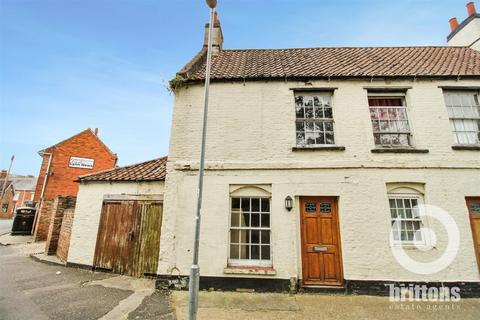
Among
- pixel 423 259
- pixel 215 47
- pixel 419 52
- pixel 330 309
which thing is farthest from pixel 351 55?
pixel 330 309

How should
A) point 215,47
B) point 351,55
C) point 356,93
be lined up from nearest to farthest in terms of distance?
point 356,93, point 351,55, point 215,47

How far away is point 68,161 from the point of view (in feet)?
75.2

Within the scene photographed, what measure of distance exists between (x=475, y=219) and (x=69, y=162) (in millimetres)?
27900

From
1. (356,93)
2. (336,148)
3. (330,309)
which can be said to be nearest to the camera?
(330,309)

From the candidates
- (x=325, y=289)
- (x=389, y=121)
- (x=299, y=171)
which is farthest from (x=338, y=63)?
(x=325, y=289)

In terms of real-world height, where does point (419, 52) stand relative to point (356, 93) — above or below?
above

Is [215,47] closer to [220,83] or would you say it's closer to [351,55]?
[220,83]

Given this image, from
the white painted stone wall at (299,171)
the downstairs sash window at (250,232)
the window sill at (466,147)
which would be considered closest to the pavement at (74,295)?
the white painted stone wall at (299,171)

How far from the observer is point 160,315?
5.16 metres

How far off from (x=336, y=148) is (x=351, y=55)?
5.17m

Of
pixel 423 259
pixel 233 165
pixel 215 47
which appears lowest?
pixel 423 259

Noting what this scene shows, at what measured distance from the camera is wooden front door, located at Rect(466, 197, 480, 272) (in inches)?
266

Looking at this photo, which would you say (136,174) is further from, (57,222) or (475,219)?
(475,219)

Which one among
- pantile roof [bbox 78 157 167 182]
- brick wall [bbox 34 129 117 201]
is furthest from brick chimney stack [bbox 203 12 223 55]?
brick wall [bbox 34 129 117 201]
